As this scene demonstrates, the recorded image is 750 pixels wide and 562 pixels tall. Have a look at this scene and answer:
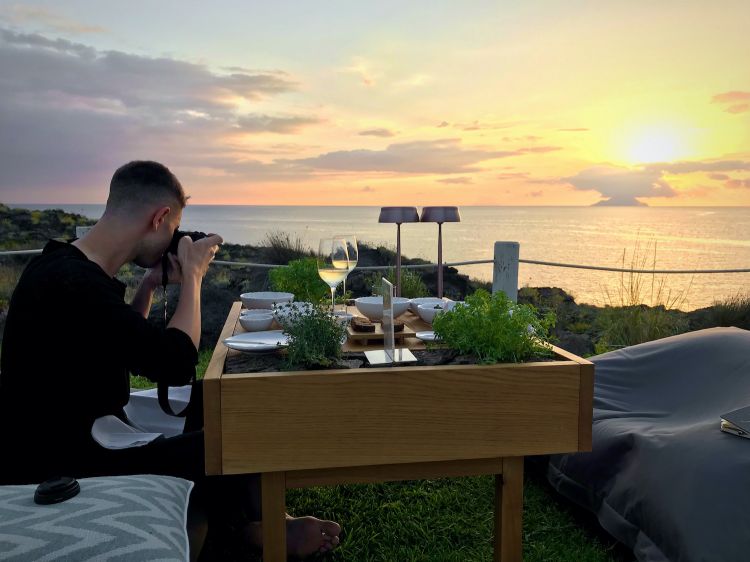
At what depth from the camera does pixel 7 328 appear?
5.92 feet

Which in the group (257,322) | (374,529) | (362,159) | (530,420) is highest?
(362,159)

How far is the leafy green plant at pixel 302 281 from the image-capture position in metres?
2.63

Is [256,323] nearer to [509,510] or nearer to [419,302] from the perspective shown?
[419,302]

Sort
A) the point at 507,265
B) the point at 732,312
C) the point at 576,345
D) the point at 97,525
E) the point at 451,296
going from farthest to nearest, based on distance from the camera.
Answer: the point at 451,296, the point at 732,312, the point at 576,345, the point at 507,265, the point at 97,525

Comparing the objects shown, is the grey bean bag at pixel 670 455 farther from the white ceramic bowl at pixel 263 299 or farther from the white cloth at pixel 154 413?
the white cloth at pixel 154 413

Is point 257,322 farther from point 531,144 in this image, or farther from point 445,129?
point 531,144

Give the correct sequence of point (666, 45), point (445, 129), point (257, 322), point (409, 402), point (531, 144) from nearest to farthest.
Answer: point (409, 402), point (257, 322), point (666, 45), point (445, 129), point (531, 144)

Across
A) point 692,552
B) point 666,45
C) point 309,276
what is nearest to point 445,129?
point 666,45

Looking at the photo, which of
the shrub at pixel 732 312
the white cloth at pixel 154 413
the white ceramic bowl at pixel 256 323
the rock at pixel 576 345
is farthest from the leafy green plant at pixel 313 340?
the shrub at pixel 732 312

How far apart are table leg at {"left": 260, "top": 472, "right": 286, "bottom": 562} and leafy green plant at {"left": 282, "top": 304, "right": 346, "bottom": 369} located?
0.32 metres

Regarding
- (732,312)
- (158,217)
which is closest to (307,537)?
(158,217)

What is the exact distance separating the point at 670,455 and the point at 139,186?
6.72ft

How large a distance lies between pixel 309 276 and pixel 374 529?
111 centimetres

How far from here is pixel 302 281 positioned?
265 cm
